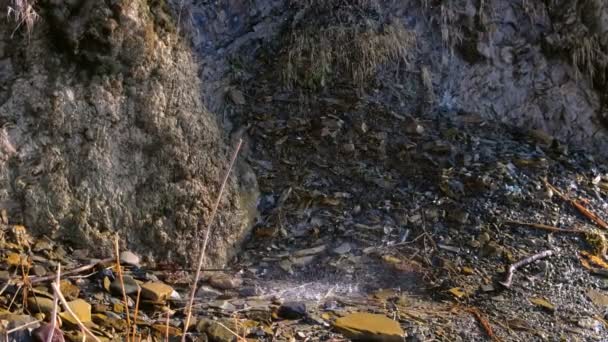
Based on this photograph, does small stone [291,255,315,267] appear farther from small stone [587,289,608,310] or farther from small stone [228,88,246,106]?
small stone [587,289,608,310]

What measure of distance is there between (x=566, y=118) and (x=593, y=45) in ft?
1.66

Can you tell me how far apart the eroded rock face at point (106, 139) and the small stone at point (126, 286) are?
240 millimetres

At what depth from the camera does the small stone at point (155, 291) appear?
8.30 feet

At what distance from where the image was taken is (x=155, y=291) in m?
2.55

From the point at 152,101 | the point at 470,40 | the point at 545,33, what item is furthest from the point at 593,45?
the point at 152,101

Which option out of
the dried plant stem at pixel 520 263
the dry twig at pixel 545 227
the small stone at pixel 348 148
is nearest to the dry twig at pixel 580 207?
the dry twig at pixel 545 227

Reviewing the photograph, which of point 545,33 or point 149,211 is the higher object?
point 545,33

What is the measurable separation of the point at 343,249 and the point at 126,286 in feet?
3.39

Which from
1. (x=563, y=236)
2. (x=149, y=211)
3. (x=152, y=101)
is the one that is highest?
(x=152, y=101)

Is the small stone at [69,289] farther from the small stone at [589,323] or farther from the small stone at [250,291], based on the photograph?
the small stone at [589,323]

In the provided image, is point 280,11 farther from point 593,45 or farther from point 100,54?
point 593,45

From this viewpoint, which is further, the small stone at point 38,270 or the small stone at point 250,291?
the small stone at point 250,291

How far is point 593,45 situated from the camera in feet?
13.6

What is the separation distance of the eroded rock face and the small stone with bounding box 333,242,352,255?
46cm
